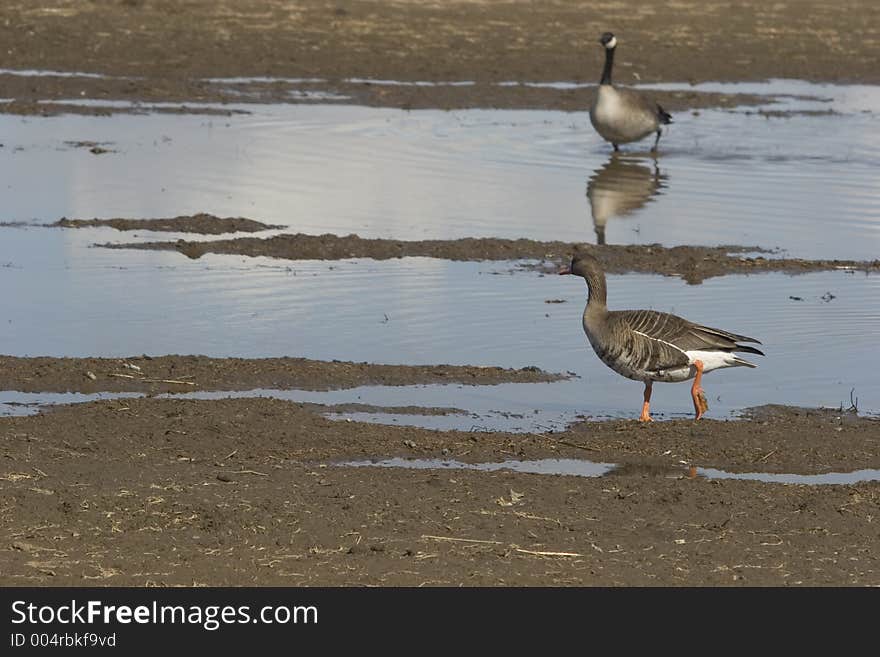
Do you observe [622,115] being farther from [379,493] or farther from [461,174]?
[379,493]

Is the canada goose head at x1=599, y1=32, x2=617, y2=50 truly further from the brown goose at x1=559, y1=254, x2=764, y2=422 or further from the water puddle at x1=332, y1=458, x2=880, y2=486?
the water puddle at x1=332, y1=458, x2=880, y2=486

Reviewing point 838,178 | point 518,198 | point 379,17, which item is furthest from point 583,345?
point 379,17

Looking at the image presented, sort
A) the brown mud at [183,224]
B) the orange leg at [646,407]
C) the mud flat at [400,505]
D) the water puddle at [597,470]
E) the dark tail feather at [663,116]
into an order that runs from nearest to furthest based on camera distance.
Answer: the mud flat at [400,505] → the water puddle at [597,470] → the orange leg at [646,407] → the brown mud at [183,224] → the dark tail feather at [663,116]

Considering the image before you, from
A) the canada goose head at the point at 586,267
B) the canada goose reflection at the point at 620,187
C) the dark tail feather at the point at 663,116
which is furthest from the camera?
the dark tail feather at the point at 663,116

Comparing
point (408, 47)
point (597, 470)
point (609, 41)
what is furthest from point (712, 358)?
point (408, 47)

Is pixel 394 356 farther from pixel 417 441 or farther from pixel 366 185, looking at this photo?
pixel 366 185

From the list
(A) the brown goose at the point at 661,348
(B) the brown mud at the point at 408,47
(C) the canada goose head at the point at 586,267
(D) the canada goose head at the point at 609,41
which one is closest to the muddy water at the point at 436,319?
(A) the brown goose at the point at 661,348

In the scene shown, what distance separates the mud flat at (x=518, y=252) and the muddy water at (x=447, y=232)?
31 centimetres

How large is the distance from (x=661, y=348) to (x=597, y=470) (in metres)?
1.54

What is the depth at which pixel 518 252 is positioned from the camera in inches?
674

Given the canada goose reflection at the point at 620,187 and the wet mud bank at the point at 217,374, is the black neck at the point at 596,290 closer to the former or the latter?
the wet mud bank at the point at 217,374

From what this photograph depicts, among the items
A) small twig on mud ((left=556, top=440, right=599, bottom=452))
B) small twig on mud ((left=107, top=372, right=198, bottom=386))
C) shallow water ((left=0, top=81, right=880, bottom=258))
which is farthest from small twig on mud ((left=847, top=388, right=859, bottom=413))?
shallow water ((left=0, top=81, right=880, bottom=258))

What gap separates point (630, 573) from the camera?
7.57 meters

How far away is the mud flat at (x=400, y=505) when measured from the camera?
24.8 ft
